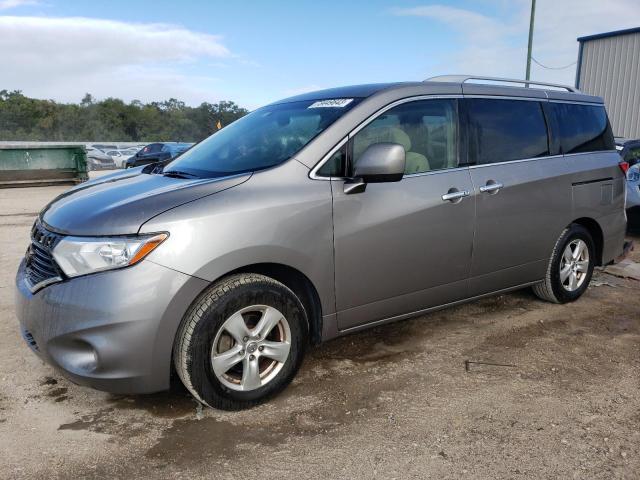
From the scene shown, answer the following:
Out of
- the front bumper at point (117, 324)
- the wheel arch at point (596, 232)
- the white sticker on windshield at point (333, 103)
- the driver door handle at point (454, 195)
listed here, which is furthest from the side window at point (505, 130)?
the front bumper at point (117, 324)

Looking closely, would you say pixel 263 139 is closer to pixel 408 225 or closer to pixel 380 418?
pixel 408 225

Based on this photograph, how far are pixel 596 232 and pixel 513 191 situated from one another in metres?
1.39

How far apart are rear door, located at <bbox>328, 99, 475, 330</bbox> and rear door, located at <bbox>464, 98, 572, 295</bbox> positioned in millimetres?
153

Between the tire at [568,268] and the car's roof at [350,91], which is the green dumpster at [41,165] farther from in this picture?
the tire at [568,268]

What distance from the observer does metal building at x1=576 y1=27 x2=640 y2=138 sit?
62.3 ft

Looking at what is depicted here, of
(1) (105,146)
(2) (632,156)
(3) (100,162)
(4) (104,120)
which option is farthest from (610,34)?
(4) (104,120)

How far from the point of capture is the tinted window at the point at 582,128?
443 cm

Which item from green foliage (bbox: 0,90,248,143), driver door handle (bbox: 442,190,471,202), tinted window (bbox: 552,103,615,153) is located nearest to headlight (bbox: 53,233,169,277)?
driver door handle (bbox: 442,190,471,202)

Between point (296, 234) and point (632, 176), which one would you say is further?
point (632, 176)

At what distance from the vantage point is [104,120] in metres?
58.4

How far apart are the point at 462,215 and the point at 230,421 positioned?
6.33 ft

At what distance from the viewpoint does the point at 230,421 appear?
279 cm

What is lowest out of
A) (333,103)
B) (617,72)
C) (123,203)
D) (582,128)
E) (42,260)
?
(42,260)

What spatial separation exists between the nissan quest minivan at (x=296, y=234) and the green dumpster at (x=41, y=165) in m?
13.2
